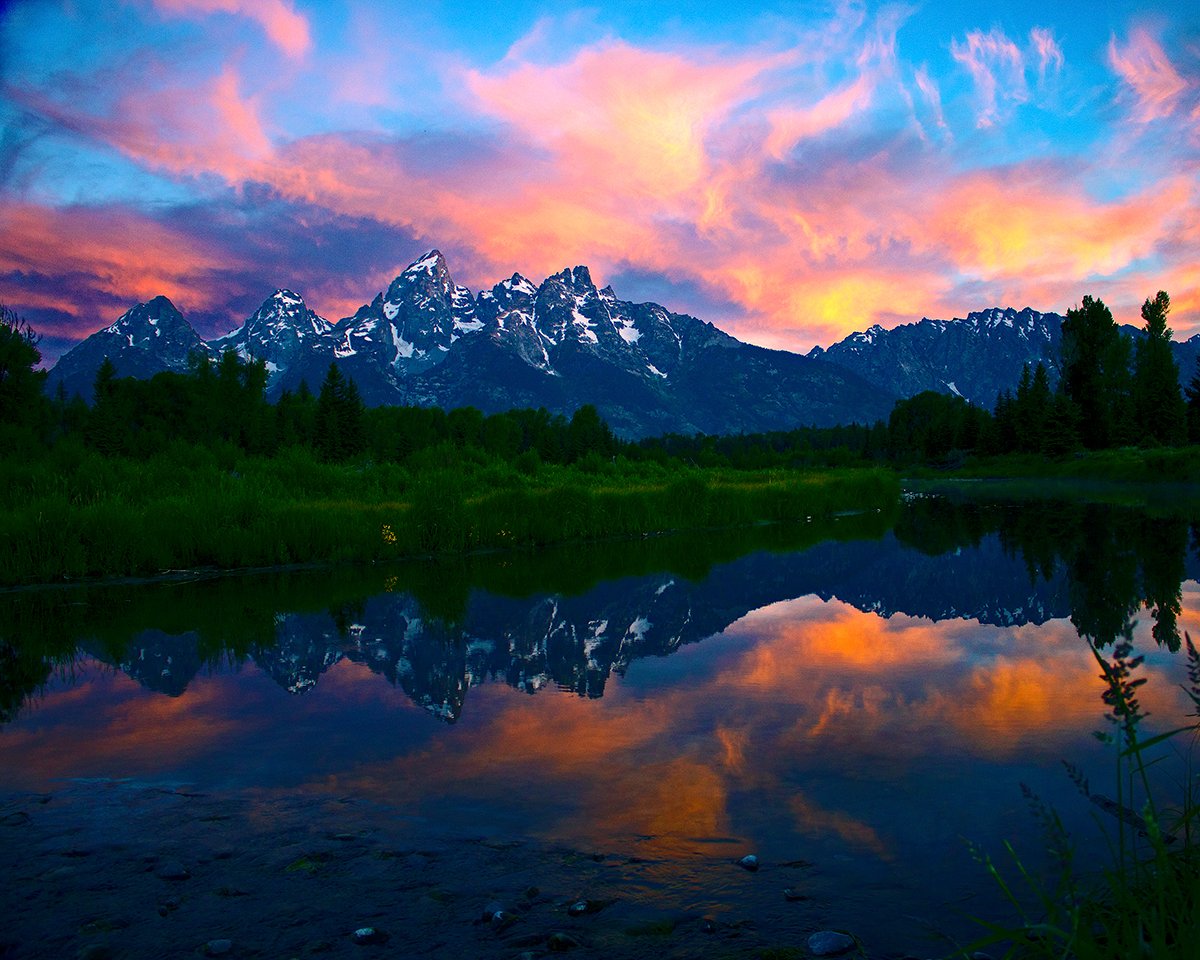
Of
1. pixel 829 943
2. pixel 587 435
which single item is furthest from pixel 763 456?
pixel 829 943

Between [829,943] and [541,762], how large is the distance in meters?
3.59

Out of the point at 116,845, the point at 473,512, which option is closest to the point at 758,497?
the point at 473,512

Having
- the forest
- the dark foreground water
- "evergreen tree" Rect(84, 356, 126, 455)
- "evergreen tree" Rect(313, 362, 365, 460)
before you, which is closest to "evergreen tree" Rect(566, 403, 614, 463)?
"evergreen tree" Rect(313, 362, 365, 460)

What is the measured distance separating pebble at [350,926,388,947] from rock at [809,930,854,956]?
2.39 meters

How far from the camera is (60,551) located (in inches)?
661

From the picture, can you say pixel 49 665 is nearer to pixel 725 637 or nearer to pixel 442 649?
pixel 442 649

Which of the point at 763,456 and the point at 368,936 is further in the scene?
the point at 763,456

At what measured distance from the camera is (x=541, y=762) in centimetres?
716

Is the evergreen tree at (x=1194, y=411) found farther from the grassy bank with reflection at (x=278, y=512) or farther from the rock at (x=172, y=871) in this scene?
the rock at (x=172, y=871)

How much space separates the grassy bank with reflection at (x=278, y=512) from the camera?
17234 millimetres

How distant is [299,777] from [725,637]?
24.6 ft

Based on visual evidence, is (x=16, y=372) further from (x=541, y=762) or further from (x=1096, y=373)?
(x=1096, y=373)

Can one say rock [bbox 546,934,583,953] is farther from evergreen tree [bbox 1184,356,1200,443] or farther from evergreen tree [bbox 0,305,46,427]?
evergreen tree [bbox 1184,356,1200,443]

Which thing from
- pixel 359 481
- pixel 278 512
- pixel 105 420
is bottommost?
pixel 278 512
